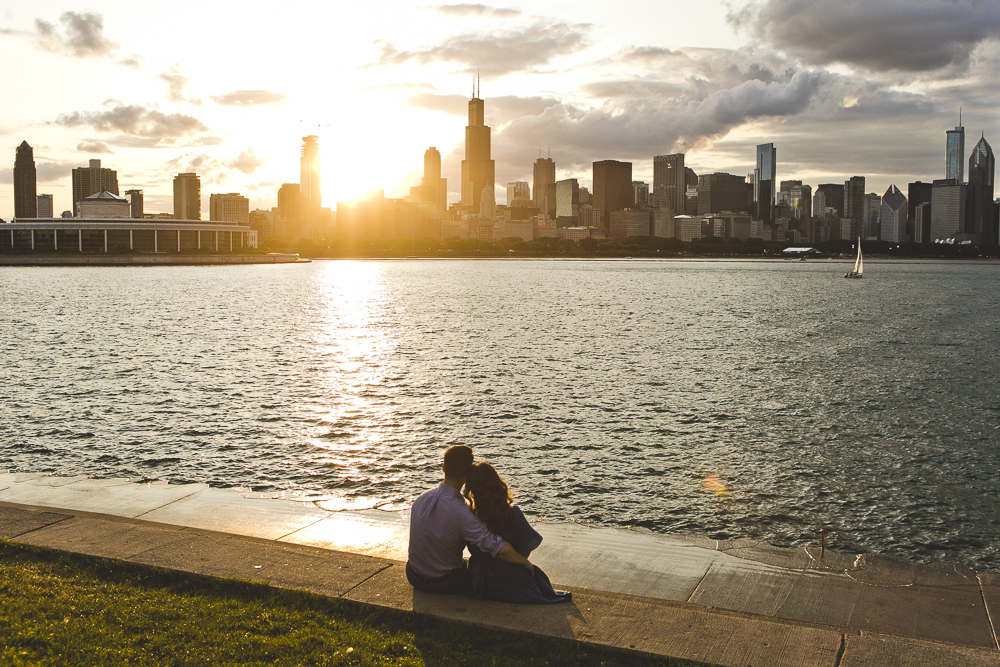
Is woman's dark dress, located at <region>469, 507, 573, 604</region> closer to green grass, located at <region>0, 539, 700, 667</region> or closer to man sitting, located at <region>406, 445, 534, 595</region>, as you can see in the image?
man sitting, located at <region>406, 445, 534, 595</region>

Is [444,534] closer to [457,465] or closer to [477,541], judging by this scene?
[477,541]

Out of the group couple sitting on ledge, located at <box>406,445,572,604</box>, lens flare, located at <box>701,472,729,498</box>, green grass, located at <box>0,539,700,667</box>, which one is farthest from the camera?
lens flare, located at <box>701,472,729,498</box>

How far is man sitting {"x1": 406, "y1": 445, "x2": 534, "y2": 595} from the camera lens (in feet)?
28.8

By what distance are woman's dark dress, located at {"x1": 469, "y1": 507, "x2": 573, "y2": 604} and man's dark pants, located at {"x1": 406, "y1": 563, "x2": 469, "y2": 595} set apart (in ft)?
0.62

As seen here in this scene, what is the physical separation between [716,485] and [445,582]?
1064 centimetres

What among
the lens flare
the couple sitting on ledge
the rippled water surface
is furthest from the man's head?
the lens flare

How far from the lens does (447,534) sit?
350 inches

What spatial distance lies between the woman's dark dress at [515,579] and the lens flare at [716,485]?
935cm

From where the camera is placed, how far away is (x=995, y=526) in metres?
15.6

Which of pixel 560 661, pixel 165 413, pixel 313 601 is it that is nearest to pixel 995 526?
pixel 560 661

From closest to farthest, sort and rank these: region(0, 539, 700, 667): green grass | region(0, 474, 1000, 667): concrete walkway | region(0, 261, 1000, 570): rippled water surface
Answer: region(0, 539, 700, 667): green grass < region(0, 474, 1000, 667): concrete walkway < region(0, 261, 1000, 570): rippled water surface

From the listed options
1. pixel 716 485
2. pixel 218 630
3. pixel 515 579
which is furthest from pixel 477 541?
pixel 716 485

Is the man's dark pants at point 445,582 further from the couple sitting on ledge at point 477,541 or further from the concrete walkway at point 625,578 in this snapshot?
the concrete walkway at point 625,578

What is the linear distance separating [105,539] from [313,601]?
383cm
